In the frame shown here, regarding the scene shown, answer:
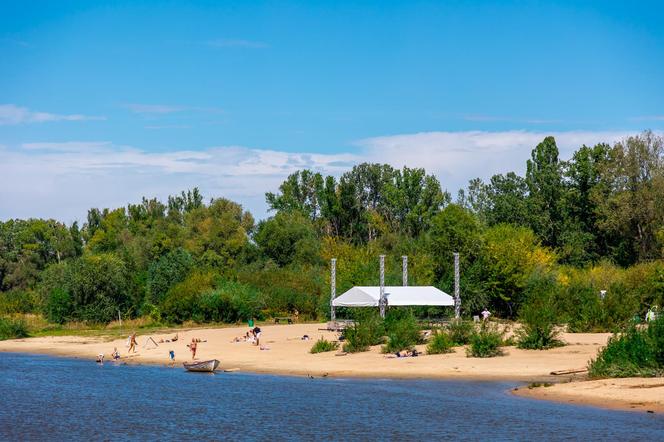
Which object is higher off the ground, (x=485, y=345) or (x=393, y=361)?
(x=485, y=345)

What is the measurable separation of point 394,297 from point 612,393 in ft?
83.9

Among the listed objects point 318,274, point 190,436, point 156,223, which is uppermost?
point 156,223

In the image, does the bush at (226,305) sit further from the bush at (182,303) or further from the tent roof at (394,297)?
the tent roof at (394,297)

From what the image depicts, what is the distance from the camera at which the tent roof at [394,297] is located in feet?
176

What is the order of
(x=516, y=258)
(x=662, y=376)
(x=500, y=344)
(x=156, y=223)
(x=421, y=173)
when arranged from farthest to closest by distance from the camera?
(x=156, y=223) → (x=421, y=173) → (x=516, y=258) → (x=500, y=344) → (x=662, y=376)

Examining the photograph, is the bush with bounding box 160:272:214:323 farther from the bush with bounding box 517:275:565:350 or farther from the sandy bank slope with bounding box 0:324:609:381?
the bush with bounding box 517:275:565:350

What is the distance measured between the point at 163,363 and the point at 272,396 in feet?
52.0

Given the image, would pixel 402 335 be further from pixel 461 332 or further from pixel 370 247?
pixel 370 247

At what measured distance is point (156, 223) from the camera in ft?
433

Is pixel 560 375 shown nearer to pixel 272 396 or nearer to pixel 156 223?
pixel 272 396

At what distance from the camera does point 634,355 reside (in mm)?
31438

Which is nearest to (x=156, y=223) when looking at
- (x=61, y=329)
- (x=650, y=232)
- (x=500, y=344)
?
(x=61, y=329)

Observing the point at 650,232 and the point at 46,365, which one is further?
the point at 650,232

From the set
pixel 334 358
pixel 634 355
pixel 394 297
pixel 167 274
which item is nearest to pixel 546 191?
pixel 167 274
